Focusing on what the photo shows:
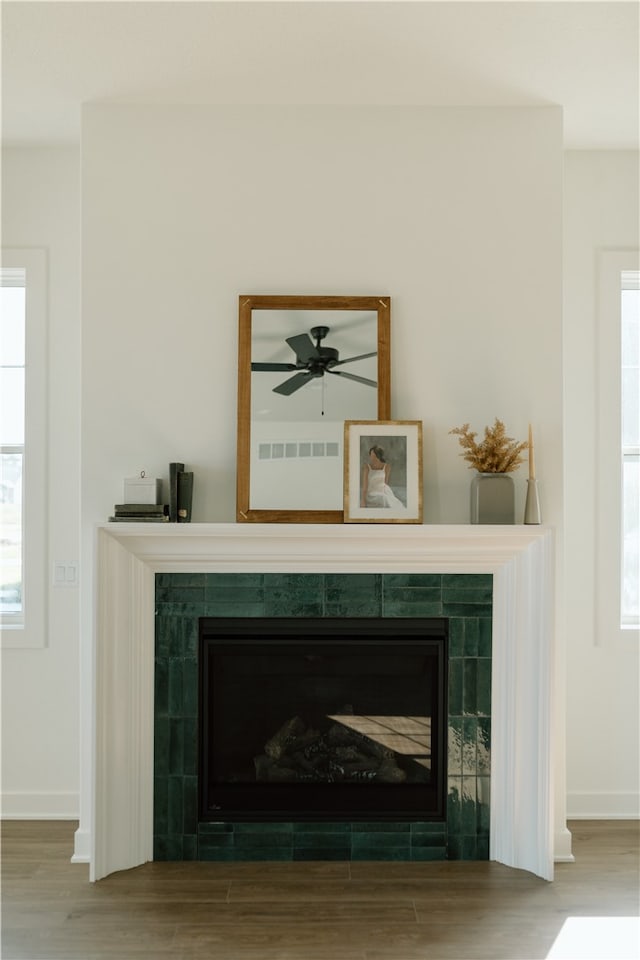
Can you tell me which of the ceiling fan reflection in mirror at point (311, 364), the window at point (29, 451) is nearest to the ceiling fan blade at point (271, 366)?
the ceiling fan reflection in mirror at point (311, 364)

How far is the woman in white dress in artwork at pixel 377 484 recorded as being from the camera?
10.7 ft

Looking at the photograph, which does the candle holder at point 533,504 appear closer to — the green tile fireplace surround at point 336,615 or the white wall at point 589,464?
the green tile fireplace surround at point 336,615

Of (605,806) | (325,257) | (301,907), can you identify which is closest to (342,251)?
(325,257)

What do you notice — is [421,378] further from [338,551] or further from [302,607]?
[302,607]

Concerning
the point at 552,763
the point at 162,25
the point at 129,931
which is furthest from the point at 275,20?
the point at 129,931

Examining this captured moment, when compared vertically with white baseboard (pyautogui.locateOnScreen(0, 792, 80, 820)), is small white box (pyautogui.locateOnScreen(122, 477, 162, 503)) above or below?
above

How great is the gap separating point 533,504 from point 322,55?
178 centimetres

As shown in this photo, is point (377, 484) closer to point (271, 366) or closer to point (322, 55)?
point (271, 366)

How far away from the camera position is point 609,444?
386 centimetres

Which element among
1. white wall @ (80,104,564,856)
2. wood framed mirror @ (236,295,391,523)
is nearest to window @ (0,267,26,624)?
white wall @ (80,104,564,856)

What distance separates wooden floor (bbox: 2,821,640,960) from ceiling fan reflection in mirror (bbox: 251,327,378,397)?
6.01ft

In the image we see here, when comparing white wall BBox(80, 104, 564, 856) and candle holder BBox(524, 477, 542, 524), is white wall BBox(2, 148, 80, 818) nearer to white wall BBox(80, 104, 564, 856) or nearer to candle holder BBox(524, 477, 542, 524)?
white wall BBox(80, 104, 564, 856)

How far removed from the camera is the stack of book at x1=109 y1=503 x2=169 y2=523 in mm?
3229

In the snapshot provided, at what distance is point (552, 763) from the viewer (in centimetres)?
317
